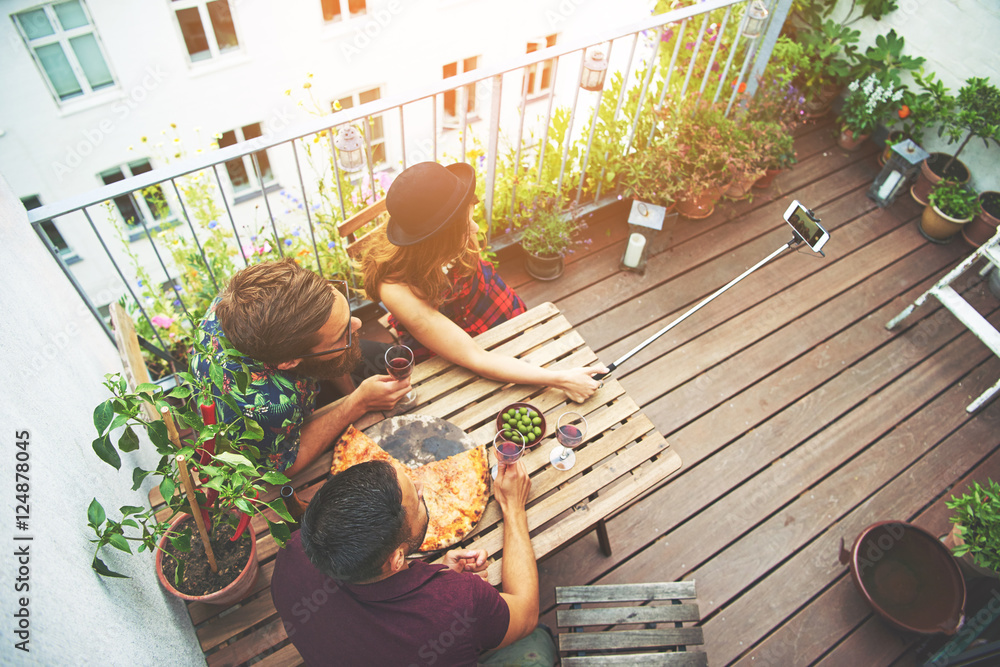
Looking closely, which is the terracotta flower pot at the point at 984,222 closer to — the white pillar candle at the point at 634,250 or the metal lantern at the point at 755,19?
the metal lantern at the point at 755,19

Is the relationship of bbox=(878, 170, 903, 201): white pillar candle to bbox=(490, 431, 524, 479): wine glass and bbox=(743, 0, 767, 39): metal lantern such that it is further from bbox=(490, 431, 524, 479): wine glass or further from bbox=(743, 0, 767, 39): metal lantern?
bbox=(490, 431, 524, 479): wine glass

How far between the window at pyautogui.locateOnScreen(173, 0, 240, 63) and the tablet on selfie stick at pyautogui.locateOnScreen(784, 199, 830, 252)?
280 inches

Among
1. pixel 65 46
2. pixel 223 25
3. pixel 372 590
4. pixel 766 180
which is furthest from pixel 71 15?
pixel 372 590

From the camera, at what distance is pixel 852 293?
3314 millimetres

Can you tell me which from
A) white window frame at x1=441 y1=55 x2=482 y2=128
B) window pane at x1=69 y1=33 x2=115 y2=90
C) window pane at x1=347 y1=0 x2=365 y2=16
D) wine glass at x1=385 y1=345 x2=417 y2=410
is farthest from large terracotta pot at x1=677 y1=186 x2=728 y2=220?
window pane at x1=69 y1=33 x2=115 y2=90

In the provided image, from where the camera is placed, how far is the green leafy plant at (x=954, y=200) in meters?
3.35

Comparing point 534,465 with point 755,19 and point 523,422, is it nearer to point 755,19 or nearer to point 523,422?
point 523,422

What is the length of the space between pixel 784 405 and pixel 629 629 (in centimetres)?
149

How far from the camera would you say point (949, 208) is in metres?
3.41

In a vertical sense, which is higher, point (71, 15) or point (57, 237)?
point (71, 15)

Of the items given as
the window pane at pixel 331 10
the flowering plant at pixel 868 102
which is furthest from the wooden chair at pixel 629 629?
the window pane at pixel 331 10

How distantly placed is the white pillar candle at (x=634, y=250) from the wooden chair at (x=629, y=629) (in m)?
1.77

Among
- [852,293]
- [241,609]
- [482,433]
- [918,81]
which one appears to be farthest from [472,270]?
[918,81]

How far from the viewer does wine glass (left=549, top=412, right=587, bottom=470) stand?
183cm
